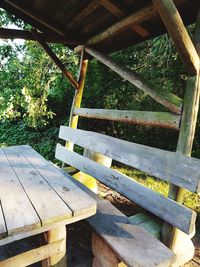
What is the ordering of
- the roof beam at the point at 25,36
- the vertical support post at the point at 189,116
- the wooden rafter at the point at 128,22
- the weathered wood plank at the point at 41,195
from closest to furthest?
1. the weathered wood plank at the point at 41,195
2. the vertical support post at the point at 189,116
3. the wooden rafter at the point at 128,22
4. the roof beam at the point at 25,36

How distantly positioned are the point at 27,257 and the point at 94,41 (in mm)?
3119

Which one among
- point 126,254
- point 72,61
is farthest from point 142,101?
point 126,254

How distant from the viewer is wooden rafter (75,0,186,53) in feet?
7.78

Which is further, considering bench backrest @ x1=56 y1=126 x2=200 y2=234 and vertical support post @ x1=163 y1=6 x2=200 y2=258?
vertical support post @ x1=163 y1=6 x2=200 y2=258

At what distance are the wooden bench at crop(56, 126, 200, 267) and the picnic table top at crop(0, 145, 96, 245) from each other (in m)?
0.40

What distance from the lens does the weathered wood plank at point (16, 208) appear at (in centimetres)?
136

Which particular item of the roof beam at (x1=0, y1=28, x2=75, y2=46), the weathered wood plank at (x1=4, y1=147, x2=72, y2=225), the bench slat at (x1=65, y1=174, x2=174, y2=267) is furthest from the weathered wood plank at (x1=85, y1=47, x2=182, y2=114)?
the weathered wood plank at (x1=4, y1=147, x2=72, y2=225)

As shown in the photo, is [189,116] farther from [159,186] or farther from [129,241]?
[159,186]

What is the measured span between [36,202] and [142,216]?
129 cm

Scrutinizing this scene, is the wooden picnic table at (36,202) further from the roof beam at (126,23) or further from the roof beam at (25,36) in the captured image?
the roof beam at (25,36)

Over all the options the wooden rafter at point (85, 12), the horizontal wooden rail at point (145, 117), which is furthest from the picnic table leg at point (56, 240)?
the wooden rafter at point (85, 12)

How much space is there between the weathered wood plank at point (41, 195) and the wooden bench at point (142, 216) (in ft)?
1.67

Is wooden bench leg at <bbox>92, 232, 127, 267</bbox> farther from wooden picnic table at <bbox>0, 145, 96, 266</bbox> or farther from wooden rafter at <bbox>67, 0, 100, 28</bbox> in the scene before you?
wooden rafter at <bbox>67, 0, 100, 28</bbox>

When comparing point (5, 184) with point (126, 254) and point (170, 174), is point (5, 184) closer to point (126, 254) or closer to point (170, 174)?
point (126, 254)
